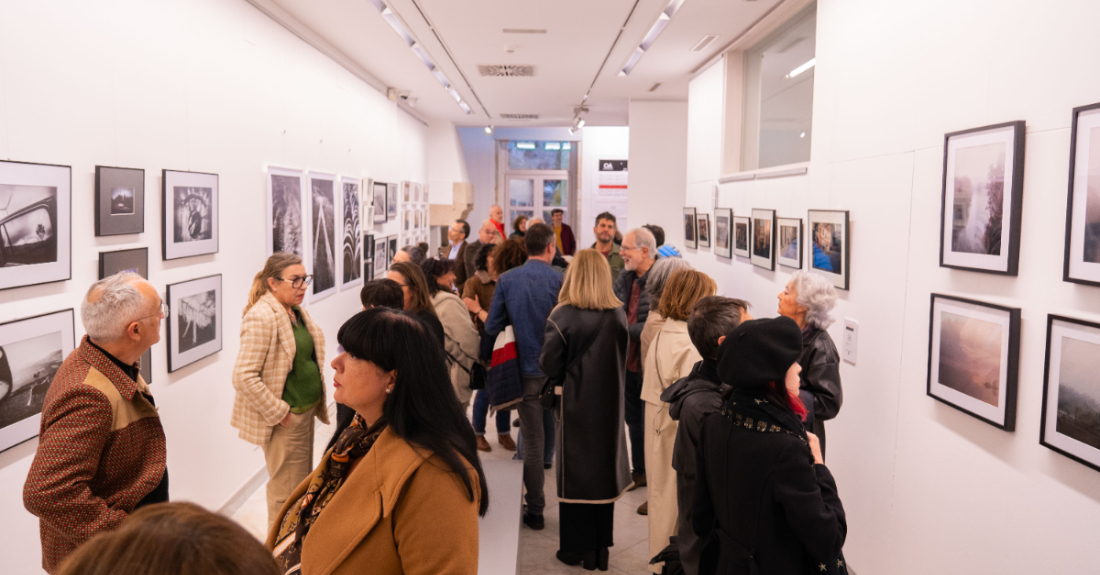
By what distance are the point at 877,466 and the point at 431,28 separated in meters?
5.51

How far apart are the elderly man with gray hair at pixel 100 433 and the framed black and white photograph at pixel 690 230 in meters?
7.54

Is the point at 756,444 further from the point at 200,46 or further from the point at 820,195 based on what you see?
the point at 200,46

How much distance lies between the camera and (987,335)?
2.89m

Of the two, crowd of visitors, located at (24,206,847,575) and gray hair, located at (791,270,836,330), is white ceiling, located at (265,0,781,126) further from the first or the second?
gray hair, located at (791,270,836,330)

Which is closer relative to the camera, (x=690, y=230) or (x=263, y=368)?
(x=263, y=368)

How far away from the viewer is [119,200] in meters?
3.75

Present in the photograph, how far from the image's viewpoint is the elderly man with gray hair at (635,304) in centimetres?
546

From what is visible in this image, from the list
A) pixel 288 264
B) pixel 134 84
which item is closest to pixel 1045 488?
pixel 288 264

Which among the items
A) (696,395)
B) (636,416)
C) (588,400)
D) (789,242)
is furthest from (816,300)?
(636,416)

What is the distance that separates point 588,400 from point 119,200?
9.51ft

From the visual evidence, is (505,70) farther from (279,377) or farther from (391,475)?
(391,475)

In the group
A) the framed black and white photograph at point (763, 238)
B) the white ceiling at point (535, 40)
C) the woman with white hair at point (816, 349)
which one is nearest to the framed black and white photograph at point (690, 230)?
the white ceiling at point (535, 40)

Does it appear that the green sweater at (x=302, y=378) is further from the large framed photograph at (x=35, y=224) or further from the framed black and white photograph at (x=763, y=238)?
the framed black and white photograph at (x=763, y=238)

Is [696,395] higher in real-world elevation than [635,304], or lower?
lower
